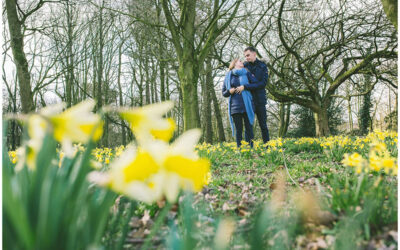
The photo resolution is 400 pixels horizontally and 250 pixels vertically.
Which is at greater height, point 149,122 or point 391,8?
point 391,8

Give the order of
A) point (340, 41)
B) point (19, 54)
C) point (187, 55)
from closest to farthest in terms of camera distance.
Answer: point (19, 54)
point (187, 55)
point (340, 41)

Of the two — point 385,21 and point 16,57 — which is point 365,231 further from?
point 385,21

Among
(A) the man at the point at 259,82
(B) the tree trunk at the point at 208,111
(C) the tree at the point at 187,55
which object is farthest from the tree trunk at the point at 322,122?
(A) the man at the point at 259,82

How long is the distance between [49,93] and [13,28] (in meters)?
11.7

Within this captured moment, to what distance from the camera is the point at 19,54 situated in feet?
20.8

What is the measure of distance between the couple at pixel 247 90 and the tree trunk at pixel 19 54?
4929mm

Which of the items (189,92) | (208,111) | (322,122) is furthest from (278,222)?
(208,111)

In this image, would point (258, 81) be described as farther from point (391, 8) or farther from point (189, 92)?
point (189, 92)

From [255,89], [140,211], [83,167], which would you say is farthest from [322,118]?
[83,167]

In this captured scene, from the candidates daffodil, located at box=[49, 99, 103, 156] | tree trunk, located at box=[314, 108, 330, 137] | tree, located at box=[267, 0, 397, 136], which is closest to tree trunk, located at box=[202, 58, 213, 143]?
tree, located at box=[267, 0, 397, 136]

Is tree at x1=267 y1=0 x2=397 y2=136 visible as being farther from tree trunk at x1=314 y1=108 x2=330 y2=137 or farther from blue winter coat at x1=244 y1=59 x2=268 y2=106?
blue winter coat at x1=244 y1=59 x2=268 y2=106

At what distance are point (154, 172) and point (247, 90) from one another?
4.55 m

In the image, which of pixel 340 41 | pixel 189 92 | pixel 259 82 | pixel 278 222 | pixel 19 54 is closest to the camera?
pixel 278 222

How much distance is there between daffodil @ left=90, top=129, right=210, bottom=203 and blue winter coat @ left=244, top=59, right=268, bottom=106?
14.5 feet
